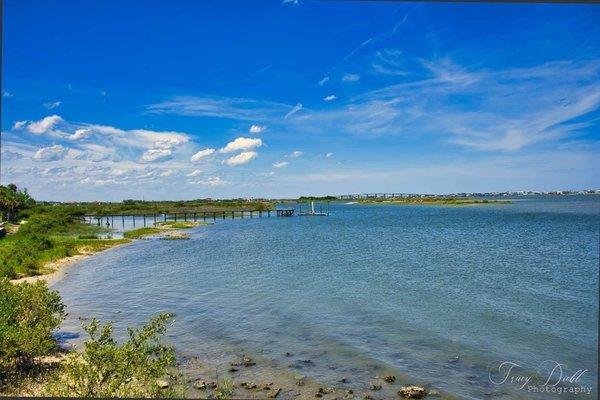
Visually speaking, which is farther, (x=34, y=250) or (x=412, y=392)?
(x=34, y=250)

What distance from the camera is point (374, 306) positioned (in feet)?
83.1

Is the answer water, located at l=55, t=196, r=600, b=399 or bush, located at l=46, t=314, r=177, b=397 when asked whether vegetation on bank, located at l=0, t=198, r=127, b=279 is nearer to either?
water, located at l=55, t=196, r=600, b=399

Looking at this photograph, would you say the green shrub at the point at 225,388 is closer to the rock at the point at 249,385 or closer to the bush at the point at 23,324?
the rock at the point at 249,385

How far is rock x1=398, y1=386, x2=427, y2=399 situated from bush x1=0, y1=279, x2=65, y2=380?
11.2m

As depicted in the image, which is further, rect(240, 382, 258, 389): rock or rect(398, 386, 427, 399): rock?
rect(240, 382, 258, 389): rock

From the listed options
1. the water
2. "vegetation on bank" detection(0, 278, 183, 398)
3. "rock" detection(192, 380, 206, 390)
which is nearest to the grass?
the water

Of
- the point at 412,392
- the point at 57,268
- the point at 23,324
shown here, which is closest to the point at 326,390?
the point at 412,392

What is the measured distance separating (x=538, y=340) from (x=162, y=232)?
6401 cm

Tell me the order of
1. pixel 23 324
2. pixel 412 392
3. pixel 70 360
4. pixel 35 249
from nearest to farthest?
1. pixel 70 360
2. pixel 412 392
3. pixel 23 324
4. pixel 35 249

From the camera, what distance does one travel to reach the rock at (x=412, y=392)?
14367mm

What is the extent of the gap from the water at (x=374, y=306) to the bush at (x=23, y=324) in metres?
5.01

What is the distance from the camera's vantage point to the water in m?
17.5

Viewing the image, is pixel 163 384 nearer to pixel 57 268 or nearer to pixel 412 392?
pixel 412 392

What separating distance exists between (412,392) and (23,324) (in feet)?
42.2
